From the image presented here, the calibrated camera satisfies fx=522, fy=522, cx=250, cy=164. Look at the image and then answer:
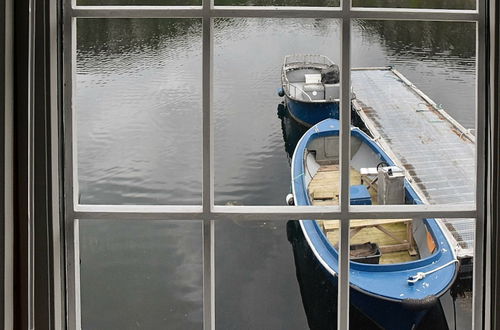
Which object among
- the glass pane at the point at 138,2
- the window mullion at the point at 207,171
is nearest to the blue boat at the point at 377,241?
the window mullion at the point at 207,171

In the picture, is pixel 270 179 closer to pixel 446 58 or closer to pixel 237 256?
pixel 237 256

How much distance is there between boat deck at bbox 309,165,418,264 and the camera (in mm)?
1329

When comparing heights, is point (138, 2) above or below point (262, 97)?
above

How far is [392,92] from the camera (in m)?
1.32

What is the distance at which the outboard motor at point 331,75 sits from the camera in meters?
1.30

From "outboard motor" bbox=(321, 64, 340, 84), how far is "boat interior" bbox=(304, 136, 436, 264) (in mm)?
143

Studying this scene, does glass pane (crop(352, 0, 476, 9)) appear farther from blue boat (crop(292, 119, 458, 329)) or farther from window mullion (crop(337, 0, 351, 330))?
blue boat (crop(292, 119, 458, 329))

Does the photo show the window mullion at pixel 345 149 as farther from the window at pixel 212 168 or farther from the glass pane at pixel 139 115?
the glass pane at pixel 139 115

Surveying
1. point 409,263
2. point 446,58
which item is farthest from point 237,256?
Answer: point 446,58

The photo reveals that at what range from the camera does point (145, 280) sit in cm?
132

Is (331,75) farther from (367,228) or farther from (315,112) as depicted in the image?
(367,228)

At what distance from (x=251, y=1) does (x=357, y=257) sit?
27.5 inches

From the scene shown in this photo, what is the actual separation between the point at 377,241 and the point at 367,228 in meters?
0.04

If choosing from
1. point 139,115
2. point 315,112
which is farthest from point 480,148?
point 139,115
